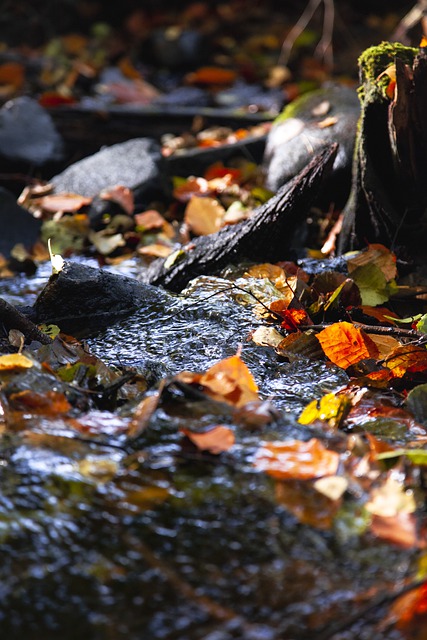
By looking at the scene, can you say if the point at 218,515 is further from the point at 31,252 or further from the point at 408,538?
the point at 31,252

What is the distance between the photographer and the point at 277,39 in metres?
9.02

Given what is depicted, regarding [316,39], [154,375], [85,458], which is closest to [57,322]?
[154,375]

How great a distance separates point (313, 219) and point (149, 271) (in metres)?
0.98

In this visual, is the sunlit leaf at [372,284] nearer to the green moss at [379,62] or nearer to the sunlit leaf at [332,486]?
the green moss at [379,62]

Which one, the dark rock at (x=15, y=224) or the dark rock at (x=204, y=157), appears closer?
the dark rock at (x=15, y=224)

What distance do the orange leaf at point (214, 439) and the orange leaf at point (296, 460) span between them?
8 centimetres

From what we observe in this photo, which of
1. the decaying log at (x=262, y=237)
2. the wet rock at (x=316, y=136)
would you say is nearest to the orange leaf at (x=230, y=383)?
the decaying log at (x=262, y=237)

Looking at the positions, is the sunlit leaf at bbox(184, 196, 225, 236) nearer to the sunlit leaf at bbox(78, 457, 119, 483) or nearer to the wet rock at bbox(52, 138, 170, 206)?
the wet rock at bbox(52, 138, 170, 206)

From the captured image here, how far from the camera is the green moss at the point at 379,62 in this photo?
115 inches

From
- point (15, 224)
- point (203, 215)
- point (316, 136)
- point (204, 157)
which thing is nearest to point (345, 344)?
point (203, 215)

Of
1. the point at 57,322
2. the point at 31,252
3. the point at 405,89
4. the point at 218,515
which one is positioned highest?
the point at 405,89

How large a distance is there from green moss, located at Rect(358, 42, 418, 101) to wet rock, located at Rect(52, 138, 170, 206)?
161 cm

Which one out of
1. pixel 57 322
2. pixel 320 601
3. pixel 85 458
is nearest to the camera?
pixel 320 601

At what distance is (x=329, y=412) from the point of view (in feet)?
6.39
